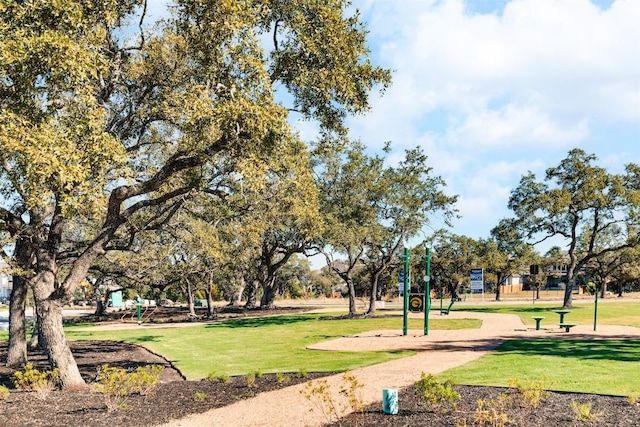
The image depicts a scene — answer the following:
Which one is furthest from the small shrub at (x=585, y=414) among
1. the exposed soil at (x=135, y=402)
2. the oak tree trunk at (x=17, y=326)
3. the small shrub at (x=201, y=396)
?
the oak tree trunk at (x=17, y=326)

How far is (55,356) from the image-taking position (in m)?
12.6

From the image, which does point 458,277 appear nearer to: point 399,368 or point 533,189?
point 533,189

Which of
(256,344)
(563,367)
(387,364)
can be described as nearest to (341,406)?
(387,364)

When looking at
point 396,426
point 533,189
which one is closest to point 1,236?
point 396,426

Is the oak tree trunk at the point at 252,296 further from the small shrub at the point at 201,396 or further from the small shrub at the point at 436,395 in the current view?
the small shrub at the point at 436,395

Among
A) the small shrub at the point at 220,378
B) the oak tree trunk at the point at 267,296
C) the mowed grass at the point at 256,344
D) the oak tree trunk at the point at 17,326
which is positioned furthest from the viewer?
the oak tree trunk at the point at 267,296

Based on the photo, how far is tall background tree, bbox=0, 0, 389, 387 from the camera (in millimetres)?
10094

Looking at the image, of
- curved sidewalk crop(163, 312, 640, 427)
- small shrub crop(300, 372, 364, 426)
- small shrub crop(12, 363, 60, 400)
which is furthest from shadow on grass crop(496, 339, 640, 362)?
small shrub crop(12, 363, 60, 400)

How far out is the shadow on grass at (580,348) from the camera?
1535 cm

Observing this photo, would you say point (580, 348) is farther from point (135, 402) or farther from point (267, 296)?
point (267, 296)

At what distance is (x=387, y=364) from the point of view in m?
15.0

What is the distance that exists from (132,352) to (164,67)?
12050 mm

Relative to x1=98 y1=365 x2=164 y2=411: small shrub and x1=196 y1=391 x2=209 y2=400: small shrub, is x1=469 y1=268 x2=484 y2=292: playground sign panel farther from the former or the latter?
x1=98 y1=365 x2=164 y2=411: small shrub

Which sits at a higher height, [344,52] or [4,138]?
[344,52]
